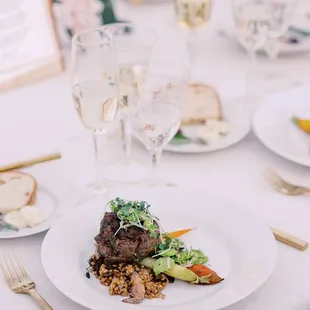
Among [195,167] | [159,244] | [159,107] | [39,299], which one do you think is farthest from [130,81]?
[39,299]

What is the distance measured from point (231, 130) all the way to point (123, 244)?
1.87 feet

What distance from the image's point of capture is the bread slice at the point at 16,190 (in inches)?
45.9

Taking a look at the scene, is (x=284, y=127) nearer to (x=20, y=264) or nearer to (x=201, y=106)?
(x=201, y=106)

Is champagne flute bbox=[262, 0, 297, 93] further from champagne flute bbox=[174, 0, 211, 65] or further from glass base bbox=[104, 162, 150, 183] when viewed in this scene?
glass base bbox=[104, 162, 150, 183]

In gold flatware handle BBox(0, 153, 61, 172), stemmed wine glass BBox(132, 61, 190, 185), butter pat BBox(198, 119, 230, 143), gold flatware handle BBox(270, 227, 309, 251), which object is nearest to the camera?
gold flatware handle BBox(270, 227, 309, 251)

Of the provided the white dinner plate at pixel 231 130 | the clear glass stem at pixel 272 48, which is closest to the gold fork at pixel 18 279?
the white dinner plate at pixel 231 130

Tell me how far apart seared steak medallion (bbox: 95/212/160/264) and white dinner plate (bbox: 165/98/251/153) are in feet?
1.33

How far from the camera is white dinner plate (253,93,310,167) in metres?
1.35

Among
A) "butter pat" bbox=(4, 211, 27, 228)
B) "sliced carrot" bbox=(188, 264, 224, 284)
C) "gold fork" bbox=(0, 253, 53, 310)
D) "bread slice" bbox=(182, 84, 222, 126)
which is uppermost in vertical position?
"butter pat" bbox=(4, 211, 27, 228)

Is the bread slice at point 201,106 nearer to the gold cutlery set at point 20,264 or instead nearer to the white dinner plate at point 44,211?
the gold cutlery set at point 20,264

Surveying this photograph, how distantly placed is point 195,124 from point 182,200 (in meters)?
0.38

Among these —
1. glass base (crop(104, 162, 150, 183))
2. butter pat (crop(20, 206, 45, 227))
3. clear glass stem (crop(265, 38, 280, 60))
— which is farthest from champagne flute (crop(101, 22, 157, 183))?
clear glass stem (crop(265, 38, 280, 60))

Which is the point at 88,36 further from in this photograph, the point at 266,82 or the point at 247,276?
the point at 266,82

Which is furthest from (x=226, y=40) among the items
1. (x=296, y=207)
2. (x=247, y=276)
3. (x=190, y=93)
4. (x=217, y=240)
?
(x=247, y=276)
